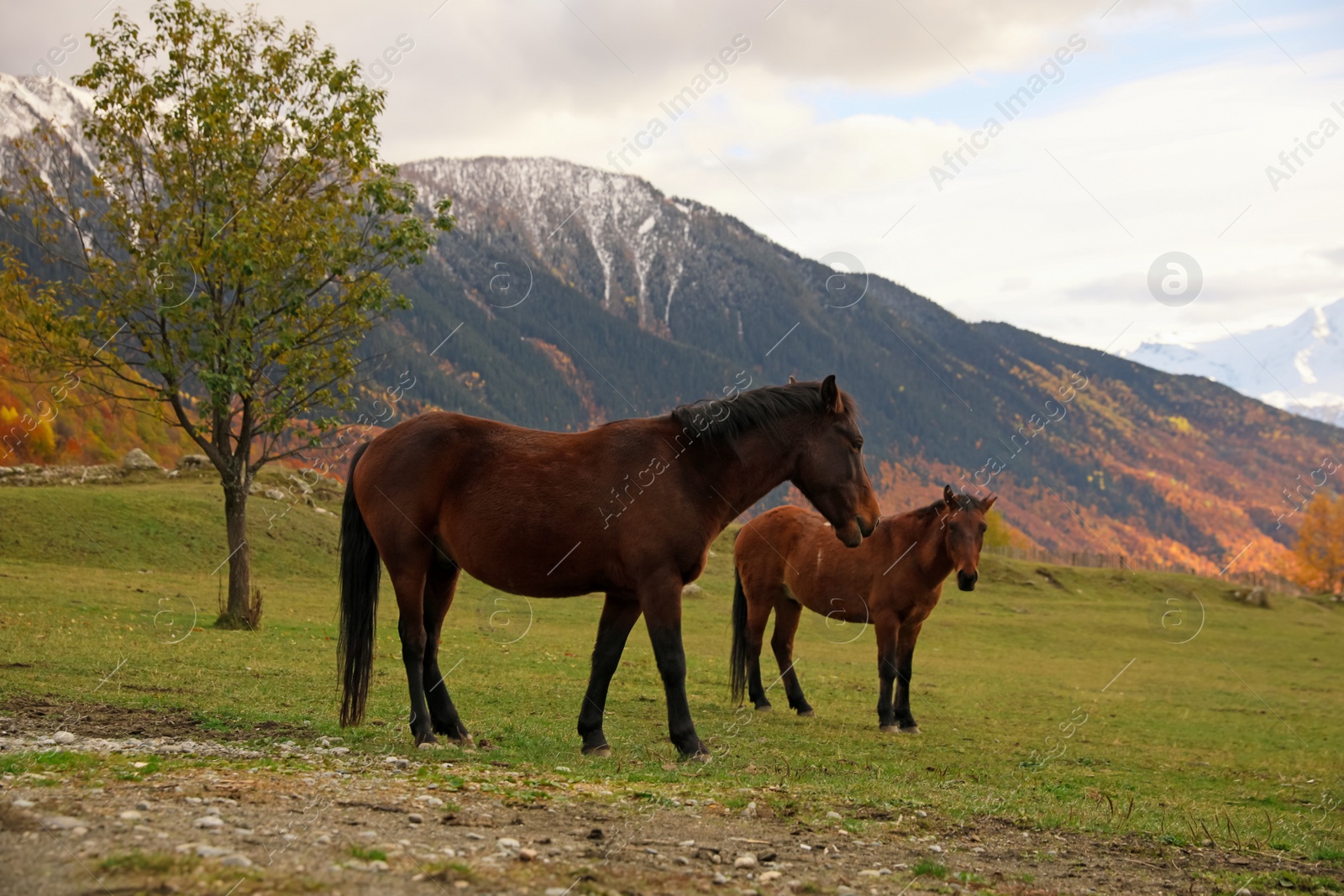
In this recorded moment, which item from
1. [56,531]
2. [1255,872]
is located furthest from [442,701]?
[56,531]

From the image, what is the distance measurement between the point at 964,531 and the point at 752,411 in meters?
5.41

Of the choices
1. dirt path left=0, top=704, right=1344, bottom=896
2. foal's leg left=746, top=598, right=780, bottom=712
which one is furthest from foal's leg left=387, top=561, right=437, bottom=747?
foal's leg left=746, top=598, right=780, bottom=712

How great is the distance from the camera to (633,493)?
8.72 meters

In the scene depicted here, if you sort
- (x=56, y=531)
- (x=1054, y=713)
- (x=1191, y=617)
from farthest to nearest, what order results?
(x=1191, y=617), (x=56, y=531), (x=1054, y=713)

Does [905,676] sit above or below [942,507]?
below

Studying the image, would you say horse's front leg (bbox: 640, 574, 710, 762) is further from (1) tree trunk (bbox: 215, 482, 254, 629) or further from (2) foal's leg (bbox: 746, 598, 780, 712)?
(1) tree trunk (bbox: 215, 482, 254, 629)

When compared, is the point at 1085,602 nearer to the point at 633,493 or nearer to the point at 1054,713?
the point at 1054,713

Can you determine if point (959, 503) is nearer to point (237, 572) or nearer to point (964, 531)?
point (964, 531)

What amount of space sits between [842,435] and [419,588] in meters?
4.04

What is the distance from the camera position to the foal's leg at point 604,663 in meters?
9.02

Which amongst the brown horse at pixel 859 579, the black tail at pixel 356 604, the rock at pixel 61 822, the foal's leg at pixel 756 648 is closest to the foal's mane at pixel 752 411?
the black tail at pixel 356 604

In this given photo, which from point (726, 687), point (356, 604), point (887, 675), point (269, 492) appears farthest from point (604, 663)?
point (269, 492)

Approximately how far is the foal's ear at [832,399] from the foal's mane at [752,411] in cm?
4

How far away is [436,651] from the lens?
30.0ft
